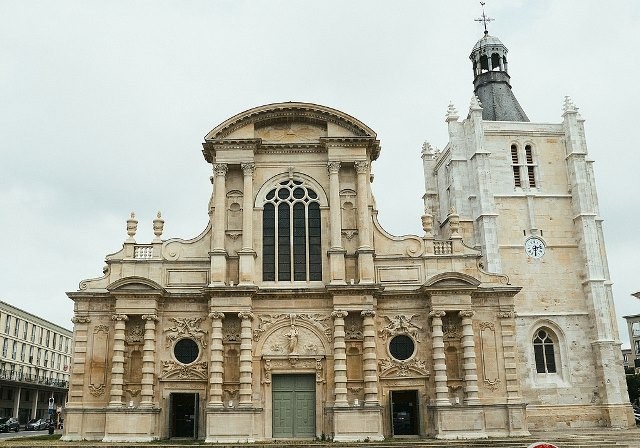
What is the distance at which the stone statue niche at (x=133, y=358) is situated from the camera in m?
25.2

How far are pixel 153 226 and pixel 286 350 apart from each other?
7.88m

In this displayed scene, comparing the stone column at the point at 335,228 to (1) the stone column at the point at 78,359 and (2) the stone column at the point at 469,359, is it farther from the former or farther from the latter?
(1) the stone column at the point at 78,359

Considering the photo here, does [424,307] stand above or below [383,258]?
below

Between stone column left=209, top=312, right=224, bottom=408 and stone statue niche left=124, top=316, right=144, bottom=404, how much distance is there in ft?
9.79

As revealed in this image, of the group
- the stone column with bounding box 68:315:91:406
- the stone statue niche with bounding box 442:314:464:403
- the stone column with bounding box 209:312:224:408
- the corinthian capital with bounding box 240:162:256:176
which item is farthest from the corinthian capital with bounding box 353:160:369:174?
the stone column with bounding box 68:315:91:406

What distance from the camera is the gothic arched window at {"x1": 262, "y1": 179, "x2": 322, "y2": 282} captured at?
2711 cm

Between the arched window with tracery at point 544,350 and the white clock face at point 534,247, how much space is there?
13.5 ft

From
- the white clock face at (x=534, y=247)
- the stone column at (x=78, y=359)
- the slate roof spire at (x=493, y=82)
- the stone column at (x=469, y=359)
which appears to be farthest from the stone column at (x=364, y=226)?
the slate roof spire at (x=493, y=82)

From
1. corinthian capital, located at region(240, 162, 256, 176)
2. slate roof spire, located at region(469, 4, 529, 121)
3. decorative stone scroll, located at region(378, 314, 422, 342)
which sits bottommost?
decorative stone scroll, located at region(378, 314, 422, 342)

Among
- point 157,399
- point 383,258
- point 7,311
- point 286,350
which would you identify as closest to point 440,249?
point 383,258

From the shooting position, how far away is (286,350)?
→ 25734mm

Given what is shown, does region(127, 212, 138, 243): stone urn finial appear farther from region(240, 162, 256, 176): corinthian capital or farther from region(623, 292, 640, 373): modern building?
region(623, 292, 640, 373): modern building

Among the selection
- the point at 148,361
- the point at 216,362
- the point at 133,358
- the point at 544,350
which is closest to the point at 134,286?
the point at 133,358

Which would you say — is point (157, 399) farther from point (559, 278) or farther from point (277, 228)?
point (559, 278)
